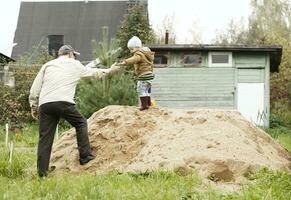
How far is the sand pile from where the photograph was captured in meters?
8.12

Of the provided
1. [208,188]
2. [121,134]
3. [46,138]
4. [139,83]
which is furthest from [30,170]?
[208,188]

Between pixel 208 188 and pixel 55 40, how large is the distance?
96.7 ft

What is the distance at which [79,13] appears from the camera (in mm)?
37750

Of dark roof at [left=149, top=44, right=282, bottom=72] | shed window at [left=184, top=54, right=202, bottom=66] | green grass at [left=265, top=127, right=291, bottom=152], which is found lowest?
green grass at [left=265, top=127, right=291, bottom=152]

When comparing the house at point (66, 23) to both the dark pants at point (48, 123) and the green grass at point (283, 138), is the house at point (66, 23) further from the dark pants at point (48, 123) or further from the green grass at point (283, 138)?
the dark pants at point (48, 123)

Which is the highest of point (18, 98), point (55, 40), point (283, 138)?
point (55, 40)

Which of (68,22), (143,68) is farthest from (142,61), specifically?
(68,22)

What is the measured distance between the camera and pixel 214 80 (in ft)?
81.1

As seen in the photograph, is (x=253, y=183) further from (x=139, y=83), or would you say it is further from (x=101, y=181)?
(x=139, y=83)

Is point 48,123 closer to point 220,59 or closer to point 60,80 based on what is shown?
point 60,80

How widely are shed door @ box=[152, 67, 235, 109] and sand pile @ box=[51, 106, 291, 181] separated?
47.0 feet

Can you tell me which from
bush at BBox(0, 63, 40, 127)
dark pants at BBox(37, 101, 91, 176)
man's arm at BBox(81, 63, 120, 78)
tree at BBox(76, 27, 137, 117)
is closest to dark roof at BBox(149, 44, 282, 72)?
tree at BBox(76, 27, 137, 117)

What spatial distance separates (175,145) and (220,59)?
54.3ft

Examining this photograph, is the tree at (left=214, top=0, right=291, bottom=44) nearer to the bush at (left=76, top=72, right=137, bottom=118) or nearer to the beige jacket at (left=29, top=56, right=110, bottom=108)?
the bush at (left=76, top=72, right=137, bottom=118)
